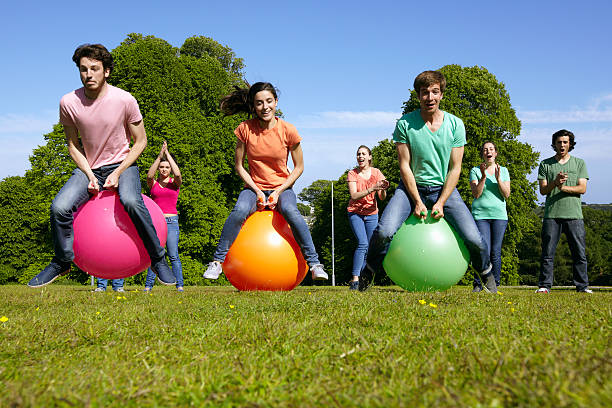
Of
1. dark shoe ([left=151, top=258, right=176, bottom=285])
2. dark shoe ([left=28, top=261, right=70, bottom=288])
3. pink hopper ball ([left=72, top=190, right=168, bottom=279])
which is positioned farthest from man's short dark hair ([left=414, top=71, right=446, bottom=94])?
dark shoe ([left=28, top=261, right=70, bottom=288])

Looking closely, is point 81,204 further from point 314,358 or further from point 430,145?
point 314,358

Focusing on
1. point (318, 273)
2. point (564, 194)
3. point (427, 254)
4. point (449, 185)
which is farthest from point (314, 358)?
point (564, 194)

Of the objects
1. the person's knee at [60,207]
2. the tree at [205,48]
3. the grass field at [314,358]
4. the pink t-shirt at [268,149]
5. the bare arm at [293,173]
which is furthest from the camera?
the tree at [205,48]

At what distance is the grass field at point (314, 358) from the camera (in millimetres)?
2064

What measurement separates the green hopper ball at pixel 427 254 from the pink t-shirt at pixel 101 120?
3854 mm

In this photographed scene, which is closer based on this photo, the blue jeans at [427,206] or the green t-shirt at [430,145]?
the blue jeans at [427,206]

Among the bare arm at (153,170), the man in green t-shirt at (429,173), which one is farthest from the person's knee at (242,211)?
the bare arm at (153,170)

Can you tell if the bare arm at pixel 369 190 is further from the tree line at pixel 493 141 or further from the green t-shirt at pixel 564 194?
the tree line at pixel 493 141

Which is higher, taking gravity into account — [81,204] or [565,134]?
[565,134]

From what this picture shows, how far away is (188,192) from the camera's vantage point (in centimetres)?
2650

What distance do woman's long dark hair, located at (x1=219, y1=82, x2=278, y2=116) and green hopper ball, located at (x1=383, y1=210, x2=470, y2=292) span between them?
2885 mm

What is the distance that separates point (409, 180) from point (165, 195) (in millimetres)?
5574

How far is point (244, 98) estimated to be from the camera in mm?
8125

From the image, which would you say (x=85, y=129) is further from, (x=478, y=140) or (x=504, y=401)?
(x=478, y=140)
